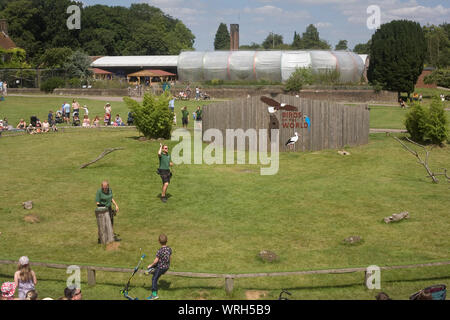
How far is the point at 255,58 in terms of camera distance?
61312mm

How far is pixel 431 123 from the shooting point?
2405cm

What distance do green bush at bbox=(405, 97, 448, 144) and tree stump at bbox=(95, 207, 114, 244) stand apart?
56.2 ft

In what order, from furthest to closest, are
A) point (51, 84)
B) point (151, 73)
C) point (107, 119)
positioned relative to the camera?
point (151, 73) → point (51, 84) → point (107, 119)

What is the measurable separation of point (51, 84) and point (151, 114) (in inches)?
1166

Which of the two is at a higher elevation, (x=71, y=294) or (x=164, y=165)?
(x=164, y=165)

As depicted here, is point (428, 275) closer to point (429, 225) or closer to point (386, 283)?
point (386, 283)

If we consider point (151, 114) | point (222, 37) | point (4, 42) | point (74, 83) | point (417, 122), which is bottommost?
point (417, 122)

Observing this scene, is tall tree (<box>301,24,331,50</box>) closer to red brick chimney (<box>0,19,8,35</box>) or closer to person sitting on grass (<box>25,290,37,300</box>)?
red brick chimney (<box>0,19,8,35</box>)

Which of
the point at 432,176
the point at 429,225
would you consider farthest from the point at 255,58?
the point at 429,225

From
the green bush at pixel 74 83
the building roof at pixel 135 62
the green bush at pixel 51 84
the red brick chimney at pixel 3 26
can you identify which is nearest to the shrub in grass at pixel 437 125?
the green bush at pixel 74 83

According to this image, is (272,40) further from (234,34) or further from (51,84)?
(51,84)

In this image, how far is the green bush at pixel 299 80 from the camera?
5078 centimetres

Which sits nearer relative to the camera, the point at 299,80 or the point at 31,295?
the point at 31,295

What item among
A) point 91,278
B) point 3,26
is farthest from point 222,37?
point 91,278
